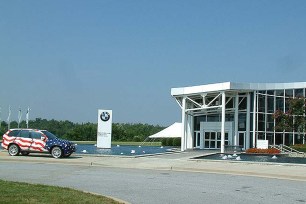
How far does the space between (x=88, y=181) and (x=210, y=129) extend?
3284 cm

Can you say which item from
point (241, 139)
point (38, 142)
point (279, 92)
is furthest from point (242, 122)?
point (38, 142)

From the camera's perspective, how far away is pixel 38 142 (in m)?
26.9

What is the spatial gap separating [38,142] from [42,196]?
57.3 feet

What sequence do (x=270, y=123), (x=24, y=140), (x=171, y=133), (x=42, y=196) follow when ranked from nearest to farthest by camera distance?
1. (x=42, y=196)
2. (x=24, y=140)
3. (x=270, y=123)
4. (x=171, y=133)

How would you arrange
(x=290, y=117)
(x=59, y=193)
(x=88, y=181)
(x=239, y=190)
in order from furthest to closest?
(x=290, y=117) < (x=88, y=181) < (x=239, y=190) < (x=59, y=193)

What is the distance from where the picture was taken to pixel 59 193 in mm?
10672

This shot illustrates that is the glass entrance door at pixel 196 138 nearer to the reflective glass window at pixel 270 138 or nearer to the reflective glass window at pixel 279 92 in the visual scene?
the reflective glass window at pixel 270 138

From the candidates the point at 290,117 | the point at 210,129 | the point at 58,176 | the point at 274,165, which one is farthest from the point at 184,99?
the point at 58,176

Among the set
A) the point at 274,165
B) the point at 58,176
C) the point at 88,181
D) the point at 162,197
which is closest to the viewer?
the point at 162,197

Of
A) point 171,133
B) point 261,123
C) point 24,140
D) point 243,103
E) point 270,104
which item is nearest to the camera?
point 24,140

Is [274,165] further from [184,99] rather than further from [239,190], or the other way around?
[184,99]

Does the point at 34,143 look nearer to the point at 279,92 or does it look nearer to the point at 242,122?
the point at 242,122

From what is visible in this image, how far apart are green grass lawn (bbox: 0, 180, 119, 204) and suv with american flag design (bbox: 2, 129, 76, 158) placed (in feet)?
50.2

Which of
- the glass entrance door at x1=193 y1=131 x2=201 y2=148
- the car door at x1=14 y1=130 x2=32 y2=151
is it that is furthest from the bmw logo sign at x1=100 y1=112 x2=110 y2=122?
the car door at x1=14 y1=130 x2=32 y2=151
